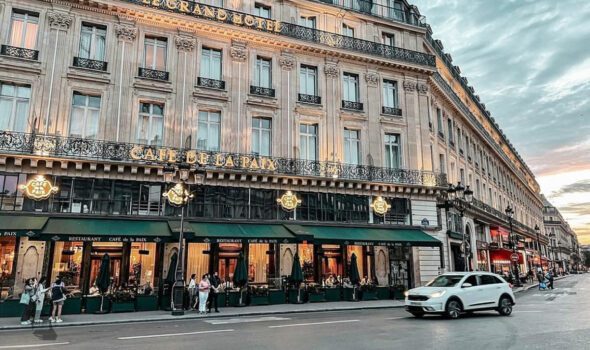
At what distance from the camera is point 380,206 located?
24.4m

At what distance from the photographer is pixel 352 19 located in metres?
26.8

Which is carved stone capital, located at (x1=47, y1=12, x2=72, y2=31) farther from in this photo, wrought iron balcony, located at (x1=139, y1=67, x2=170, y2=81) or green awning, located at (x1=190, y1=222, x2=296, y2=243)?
green awning, located at (x1=190, y1=222, x2=296, y2=243)

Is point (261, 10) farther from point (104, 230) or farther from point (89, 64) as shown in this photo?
point (104, 230)

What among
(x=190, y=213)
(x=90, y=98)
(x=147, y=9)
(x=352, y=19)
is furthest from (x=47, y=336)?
(x=352, y=19)

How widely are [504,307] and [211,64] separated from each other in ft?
58.5

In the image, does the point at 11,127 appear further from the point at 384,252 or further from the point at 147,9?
the point at 384,252

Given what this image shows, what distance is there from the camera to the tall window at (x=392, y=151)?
85.0 feet

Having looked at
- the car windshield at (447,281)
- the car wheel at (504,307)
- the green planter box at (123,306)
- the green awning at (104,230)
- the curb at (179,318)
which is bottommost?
the curb at (179,318)

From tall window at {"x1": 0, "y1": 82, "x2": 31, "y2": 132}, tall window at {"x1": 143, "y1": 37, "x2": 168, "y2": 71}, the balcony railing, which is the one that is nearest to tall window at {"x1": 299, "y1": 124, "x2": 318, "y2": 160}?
the balcony railing

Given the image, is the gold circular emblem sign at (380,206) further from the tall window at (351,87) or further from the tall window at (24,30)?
the tall window at (24,30)

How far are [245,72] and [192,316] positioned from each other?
43.8 feet

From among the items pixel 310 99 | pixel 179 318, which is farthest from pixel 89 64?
pixel 179 318

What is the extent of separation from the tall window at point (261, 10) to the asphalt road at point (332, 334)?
17.7 metres

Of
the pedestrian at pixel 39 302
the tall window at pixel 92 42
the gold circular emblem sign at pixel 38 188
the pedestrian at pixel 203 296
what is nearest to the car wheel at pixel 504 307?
the pedestrian at pixel 203 296
